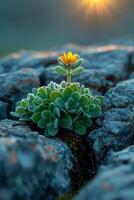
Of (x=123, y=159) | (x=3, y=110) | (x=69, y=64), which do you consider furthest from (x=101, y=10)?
(x=123, y=159)

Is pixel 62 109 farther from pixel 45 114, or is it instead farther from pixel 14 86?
pixel 14 86

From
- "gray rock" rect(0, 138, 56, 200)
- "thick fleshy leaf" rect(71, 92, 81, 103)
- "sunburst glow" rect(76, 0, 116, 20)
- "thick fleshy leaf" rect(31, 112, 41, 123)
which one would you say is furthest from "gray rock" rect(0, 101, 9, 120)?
"sunburst glow" rect(76, 0, 116, 20)

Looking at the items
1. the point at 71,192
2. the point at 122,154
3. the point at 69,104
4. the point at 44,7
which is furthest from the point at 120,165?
the point at 44,7

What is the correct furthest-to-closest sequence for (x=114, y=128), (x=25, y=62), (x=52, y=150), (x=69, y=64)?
1. (x=25, y=62)
2. (x=69, y=64)
3. (x=114, y=128)
4. (x=52, y=150)

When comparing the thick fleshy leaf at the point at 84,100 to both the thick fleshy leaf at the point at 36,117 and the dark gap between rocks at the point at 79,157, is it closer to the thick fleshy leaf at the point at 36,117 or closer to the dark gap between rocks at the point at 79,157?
the dark gap between rocks at the point at 79,157

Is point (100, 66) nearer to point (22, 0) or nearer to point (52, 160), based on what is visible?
point (52, 160)

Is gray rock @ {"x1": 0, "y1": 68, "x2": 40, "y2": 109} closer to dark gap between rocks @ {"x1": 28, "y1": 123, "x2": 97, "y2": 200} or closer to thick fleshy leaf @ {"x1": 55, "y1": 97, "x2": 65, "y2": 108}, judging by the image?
dark gap between rocks @ {"x1": 28, "y1": 123, "x2": 97, "y2": 200}
